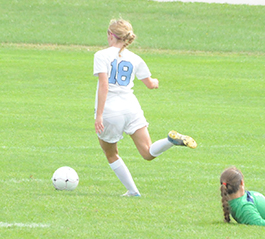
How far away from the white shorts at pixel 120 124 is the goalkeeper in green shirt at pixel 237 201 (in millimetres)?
1393

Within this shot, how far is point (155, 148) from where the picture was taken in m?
6.50

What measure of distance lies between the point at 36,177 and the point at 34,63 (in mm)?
15752

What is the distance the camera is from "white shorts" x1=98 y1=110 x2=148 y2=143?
6.60 meters

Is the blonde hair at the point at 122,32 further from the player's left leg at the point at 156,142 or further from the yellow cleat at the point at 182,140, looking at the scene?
the yellow cleat at the point at 182,140

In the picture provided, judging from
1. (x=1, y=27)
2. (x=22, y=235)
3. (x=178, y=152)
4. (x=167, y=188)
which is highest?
(x=22, y=235)

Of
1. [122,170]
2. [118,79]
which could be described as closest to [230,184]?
[122,170]

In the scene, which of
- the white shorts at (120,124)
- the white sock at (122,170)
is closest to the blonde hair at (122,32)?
the white shorts at (120,124)

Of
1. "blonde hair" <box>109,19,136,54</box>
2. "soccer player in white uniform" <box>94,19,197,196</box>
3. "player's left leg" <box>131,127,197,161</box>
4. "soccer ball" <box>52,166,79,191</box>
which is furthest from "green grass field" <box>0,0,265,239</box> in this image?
"blonde hair" <box>109,19,136,54</box>

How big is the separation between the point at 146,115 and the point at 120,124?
8.38 m

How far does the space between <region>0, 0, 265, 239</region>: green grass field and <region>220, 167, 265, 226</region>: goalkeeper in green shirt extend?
15cm

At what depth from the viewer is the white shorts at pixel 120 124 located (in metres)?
6.60

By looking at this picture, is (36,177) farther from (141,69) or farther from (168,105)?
(168,105)

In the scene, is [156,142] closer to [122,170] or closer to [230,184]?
[122,170]

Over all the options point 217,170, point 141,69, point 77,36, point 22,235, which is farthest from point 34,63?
point 22,235
